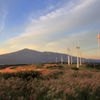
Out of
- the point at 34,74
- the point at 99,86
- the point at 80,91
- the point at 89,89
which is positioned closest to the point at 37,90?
the point at 80,91

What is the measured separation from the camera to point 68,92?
17.5 feet

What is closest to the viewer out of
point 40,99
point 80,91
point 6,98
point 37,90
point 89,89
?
point 6,98

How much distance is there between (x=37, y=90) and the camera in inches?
216

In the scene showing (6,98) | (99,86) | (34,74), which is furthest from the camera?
(34,74)

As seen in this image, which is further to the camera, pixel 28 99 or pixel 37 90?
pixel 37 90

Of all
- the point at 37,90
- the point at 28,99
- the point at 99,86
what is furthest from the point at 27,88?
the point at 99,86

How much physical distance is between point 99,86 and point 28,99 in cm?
403

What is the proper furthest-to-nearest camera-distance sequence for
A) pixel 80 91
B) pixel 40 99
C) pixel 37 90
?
pixel 80 91, pixel 37 90, pixel 40 99

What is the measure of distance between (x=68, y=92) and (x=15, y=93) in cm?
191

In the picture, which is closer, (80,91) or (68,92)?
(68,92)

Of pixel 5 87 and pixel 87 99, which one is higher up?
pixel 5 87

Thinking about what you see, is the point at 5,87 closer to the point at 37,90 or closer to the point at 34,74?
the point at 37,90

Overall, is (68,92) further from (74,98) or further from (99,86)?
(99,86)

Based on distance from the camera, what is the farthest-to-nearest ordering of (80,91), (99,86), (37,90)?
(99,86) < (80,91) < (37,90)
